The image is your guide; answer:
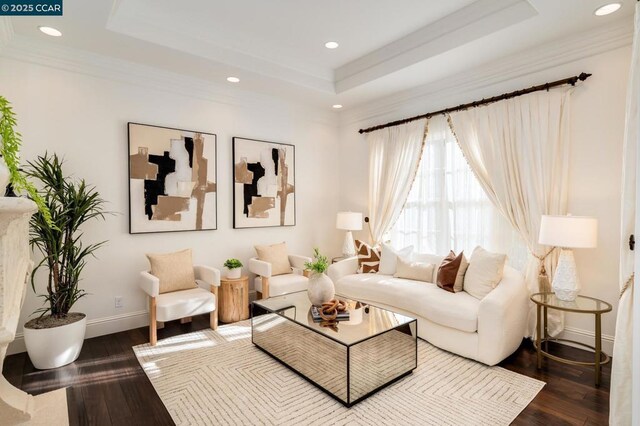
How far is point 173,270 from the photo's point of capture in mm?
3543

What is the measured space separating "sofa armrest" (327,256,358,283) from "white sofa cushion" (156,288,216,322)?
4.86 feet

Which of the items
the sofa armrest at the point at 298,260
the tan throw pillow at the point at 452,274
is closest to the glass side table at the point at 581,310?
the tan throw pillow at the point at 452,274

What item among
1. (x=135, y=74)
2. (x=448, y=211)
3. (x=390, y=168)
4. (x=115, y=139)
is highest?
(x=135, y=74)

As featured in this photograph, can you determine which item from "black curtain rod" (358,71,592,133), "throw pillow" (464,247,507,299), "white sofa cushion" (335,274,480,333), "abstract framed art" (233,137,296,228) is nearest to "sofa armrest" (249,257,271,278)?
"abstract framed art" (233,137,296,228)

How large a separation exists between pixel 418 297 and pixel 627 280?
1580 mm

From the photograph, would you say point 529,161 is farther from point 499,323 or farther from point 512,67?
point 499,323

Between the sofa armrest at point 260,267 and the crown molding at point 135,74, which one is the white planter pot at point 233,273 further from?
the crown molding at point 135,74

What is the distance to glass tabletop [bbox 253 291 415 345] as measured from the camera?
2402mm

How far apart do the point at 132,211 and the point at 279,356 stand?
223cm

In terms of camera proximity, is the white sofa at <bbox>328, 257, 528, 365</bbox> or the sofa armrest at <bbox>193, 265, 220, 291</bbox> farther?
the sofa armrest at <bbox>193, 265, 220, 291</bbox>

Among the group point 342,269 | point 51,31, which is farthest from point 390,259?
point 51,31

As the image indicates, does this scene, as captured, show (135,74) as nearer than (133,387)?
No

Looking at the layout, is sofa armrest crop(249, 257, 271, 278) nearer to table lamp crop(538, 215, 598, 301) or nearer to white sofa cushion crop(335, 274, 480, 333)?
white sofa cushion crop(335, 274, 480, 333)

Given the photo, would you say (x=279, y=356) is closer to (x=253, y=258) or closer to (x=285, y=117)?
(x=253, y=258)
